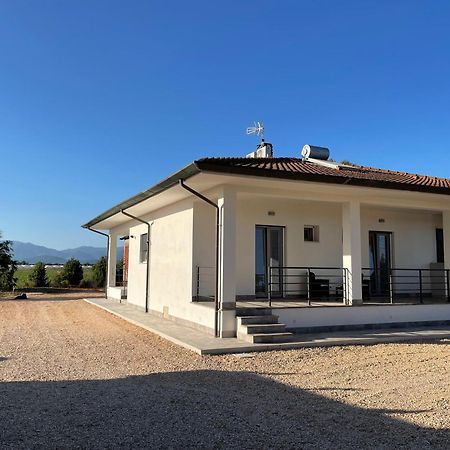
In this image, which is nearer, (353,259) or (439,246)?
(353,259)

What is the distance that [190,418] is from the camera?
4316 mm

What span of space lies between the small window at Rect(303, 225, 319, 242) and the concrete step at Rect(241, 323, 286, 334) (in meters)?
4.62

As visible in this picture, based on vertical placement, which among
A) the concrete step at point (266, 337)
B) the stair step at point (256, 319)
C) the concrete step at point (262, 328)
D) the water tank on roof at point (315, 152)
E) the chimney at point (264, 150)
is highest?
the chimney at point (264, 150)

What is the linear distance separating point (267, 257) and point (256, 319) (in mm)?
3576

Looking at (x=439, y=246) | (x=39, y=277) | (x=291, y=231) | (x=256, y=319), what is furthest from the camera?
(x=39, y=277)

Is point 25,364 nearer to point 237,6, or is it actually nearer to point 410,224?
point 237,6

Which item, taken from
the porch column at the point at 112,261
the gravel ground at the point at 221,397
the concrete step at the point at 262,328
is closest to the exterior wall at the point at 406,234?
the gravel ground at the point at 221,397

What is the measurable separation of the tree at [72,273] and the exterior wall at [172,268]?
15.6 metres

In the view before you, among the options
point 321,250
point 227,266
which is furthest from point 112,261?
point 227,266

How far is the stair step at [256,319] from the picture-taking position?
886cm

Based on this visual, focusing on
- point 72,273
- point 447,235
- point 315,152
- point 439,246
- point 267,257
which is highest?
point 315,152

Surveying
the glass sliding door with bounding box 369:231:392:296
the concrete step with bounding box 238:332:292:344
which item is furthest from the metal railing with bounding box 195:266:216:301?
the glass sliding door with bounding box 369:231:392:296

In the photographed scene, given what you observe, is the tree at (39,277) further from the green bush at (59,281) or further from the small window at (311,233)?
the small window at (311,233)

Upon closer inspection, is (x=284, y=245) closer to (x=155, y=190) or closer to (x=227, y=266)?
(x=227, y=266)
